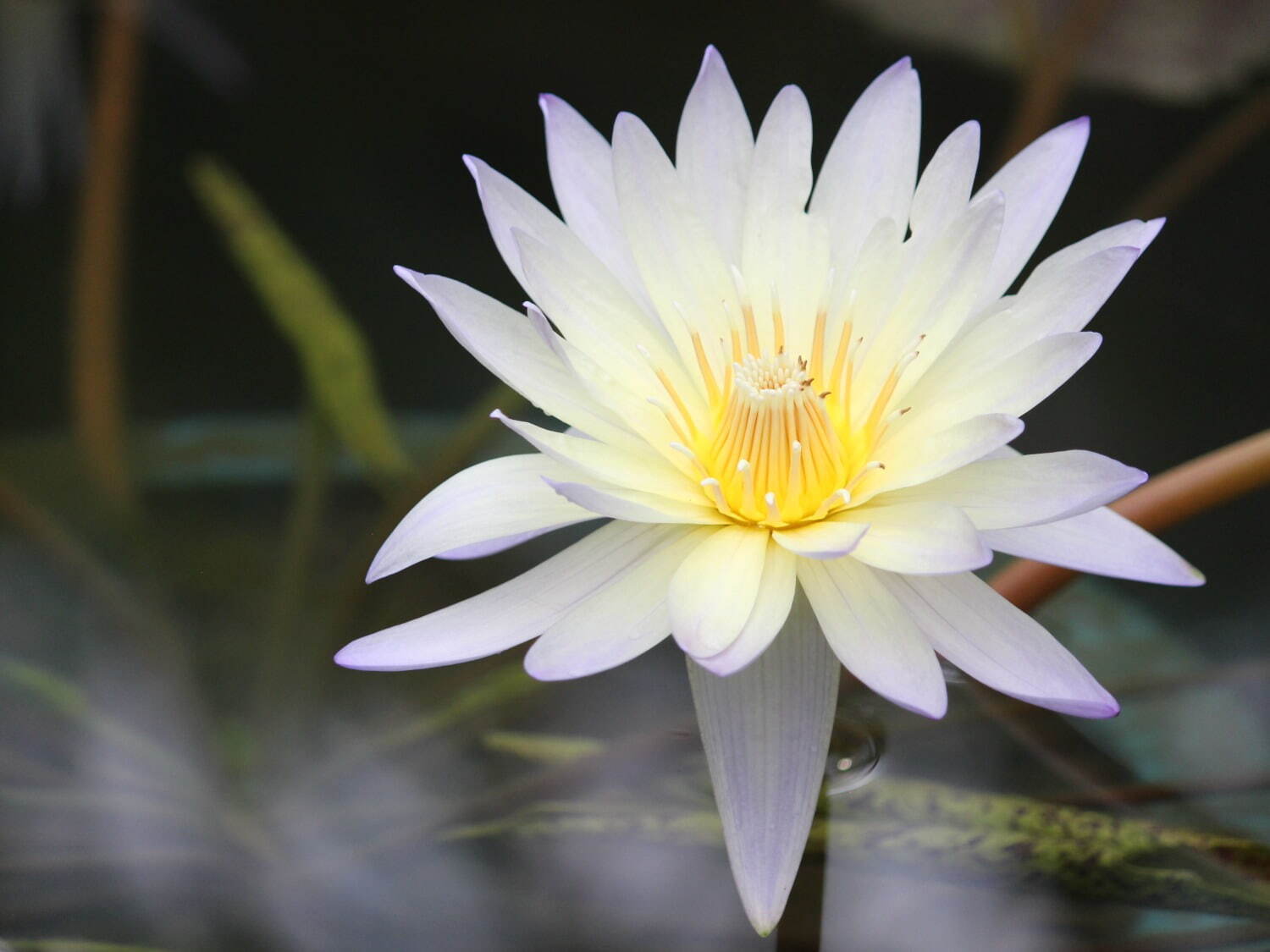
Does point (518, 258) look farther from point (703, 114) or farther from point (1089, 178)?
point (1089, 178)

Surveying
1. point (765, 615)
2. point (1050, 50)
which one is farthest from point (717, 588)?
point (1050, 50)

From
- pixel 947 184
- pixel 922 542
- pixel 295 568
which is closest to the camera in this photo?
pixel 922 542

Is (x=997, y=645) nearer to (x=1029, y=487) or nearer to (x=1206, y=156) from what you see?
(x=1029, y=487)

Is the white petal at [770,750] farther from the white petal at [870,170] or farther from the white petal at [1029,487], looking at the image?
the white petal at [870,170]

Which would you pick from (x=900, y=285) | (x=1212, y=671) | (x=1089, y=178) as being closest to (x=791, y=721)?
(x=900, y=285)

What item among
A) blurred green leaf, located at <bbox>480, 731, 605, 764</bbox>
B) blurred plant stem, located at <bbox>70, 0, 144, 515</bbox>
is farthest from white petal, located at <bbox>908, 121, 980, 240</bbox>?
blurred plant stem, located at <bbox>70, 0, 144, 515</bbox>
